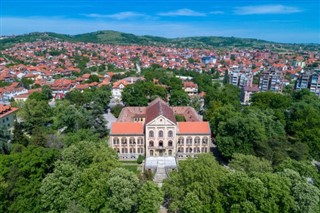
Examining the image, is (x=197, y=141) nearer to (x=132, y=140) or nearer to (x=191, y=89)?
(x=132, y=140)

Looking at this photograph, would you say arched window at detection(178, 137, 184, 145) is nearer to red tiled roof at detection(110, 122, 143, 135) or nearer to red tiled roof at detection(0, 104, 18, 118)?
red tiled roof at detection(110, 122, 143, 135)

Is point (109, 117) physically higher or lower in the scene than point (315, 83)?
lower

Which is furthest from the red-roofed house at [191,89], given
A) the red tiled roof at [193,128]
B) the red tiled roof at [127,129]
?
the red tiled roof at [127,129]

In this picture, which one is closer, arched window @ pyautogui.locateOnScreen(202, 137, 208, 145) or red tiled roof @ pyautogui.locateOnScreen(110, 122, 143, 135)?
red tiled roof @ pyautogui.locateOnScreen(110, 122, 143, 135)

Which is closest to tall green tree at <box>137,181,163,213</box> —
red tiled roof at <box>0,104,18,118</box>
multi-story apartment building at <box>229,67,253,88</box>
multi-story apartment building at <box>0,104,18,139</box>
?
multi-story apartment building at <box>0,104,18,139</box>

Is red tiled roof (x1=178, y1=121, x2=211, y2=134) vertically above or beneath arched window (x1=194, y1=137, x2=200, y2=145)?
above

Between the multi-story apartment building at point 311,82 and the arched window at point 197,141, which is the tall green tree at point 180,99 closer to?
the arched window at point 197,141

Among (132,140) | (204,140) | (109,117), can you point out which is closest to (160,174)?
(132,140)

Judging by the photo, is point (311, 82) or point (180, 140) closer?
point (180, 140)

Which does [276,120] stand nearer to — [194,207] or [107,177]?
[194,207]
